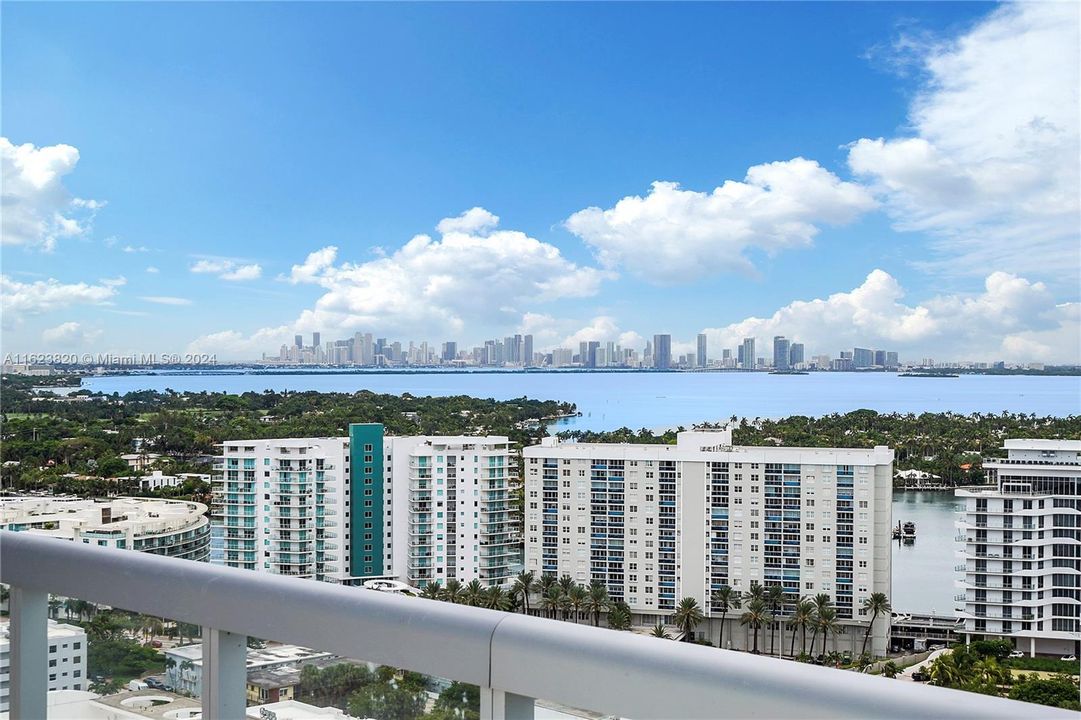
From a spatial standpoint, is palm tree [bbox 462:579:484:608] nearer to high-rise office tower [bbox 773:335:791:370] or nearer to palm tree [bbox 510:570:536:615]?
palm tree [bbox 510:570:536:615]

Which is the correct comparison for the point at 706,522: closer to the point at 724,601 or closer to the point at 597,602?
the point at 724,601

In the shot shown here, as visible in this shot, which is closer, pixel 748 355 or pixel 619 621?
pixel 619 621

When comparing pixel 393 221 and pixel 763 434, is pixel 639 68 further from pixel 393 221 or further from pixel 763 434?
pixel 393 221

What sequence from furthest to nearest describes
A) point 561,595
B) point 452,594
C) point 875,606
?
point 561,595
point 875,606
point 452,594

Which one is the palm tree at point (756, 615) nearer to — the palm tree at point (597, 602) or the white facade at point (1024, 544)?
the palm tree at point (597, 602)

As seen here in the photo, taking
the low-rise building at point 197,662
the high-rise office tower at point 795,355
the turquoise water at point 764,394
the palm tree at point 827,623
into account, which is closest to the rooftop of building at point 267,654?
the low-rise building at point 197,662

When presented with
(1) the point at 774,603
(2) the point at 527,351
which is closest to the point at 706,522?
(1) the point at 774,603
